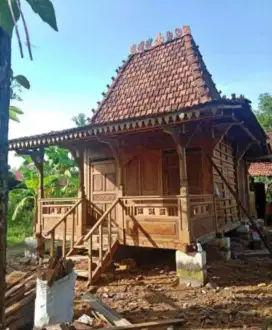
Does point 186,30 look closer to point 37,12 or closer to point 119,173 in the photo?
point 119,173

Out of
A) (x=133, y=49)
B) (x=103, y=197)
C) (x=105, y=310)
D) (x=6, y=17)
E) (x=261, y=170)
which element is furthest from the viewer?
(x=261, y=170)

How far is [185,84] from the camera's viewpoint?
8625 mm

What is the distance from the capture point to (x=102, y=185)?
9117 millimetres

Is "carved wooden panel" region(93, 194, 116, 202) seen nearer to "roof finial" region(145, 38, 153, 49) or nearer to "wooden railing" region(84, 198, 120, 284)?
"wooden railing" region(84, 198, 120, 284)

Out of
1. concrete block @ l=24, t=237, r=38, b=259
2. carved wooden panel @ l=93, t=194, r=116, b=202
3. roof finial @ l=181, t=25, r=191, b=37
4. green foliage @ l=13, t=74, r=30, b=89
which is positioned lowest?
concrete block @ l=24, t=237, r=38, b=259

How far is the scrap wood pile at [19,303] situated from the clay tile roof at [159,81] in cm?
515

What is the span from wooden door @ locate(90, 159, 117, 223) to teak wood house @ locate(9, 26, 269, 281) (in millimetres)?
31

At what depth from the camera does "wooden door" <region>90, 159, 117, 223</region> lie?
29.3ft

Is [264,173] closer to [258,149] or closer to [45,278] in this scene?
[258,149]

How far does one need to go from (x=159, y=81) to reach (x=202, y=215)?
4.72m

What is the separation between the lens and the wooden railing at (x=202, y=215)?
6497mm

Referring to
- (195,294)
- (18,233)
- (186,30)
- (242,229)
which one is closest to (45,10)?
(195,294)

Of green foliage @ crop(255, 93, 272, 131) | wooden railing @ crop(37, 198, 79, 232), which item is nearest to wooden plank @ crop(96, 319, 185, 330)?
wooden railing @ crop(37, 198, 79, 232)

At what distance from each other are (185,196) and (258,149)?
7035 mm
